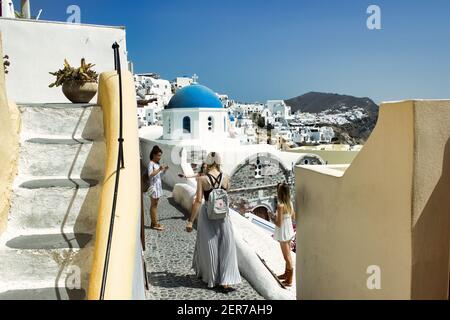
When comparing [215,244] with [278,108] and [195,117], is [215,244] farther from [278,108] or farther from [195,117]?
[278,108]

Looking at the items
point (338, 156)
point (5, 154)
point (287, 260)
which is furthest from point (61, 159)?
point (338, 156)

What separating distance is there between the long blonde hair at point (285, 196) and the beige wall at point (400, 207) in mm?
1572

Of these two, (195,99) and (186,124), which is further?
(195,99)

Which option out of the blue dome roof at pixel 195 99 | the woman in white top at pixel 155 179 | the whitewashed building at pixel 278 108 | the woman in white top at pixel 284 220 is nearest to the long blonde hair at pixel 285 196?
the woman in white top at pixel 284 220

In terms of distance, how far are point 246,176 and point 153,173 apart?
48.2 ft

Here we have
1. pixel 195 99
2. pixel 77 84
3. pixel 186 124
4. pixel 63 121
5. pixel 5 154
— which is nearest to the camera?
pixel 5 154

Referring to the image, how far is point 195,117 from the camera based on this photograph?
23.6 m

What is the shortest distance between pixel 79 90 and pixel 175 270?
318 cm

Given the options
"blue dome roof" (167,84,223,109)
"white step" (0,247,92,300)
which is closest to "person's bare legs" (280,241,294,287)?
"white step" (0,247,92,300)

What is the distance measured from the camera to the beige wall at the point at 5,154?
328 cm

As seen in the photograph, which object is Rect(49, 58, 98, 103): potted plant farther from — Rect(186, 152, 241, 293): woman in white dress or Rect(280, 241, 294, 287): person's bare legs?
Rect(280, 241, 294, 287): person's bare legs

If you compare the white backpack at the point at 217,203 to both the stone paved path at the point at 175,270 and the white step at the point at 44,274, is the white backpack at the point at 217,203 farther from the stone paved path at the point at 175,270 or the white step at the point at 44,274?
the white step at the point at 44,274
